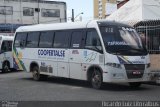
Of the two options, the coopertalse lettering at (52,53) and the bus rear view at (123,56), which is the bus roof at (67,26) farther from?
the coopertalse lettering at (52,53)

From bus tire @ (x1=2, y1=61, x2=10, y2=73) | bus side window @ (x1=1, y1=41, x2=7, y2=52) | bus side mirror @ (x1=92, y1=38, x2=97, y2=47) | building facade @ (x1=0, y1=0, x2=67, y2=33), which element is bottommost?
bus tire @ (x1=2, y1=61, x2=10, y2=73)

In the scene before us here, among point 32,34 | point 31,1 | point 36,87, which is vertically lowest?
point 36,87

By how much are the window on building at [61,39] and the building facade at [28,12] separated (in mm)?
50735

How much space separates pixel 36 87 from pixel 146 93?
5040 mm

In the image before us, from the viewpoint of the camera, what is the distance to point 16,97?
14.8 metres

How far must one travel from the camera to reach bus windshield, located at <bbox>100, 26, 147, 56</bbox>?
1672 centimetres

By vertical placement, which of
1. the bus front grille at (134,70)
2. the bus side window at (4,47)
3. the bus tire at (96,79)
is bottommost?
the bus tire at (96,79)

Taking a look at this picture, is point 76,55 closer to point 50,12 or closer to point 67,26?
point 67,26

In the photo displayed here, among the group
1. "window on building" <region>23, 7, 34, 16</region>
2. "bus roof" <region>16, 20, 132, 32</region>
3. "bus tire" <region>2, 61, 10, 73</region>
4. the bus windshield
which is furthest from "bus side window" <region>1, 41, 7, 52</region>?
"window on building" <region>23, 7, 34, 16</region>

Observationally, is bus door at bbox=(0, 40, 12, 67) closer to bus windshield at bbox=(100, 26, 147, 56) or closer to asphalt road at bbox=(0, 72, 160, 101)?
asphalt road at bbox=(0, 72, 160, 101)

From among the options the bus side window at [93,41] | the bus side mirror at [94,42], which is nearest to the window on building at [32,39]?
the bus side window at [93,41]

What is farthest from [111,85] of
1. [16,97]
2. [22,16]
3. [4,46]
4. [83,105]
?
[22,16]

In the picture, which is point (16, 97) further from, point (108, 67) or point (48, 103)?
point (108, 67)

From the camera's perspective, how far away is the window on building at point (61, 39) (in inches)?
754
